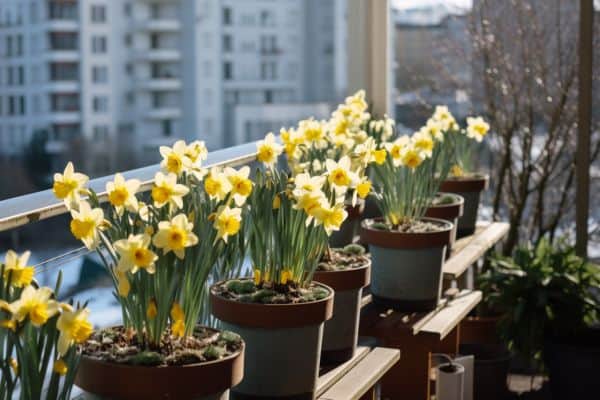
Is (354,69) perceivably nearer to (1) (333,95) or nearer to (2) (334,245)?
(2) (334,245)

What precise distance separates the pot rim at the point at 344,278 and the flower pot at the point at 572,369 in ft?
5.32

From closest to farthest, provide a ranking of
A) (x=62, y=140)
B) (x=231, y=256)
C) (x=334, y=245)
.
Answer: (x=231, y=256)
(x=334, y=245)
(x=62, y=140)

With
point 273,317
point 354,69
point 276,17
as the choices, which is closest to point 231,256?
point 273,317

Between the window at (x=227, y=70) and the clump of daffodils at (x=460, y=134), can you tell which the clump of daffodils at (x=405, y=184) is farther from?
the window at (x=227, y=70)

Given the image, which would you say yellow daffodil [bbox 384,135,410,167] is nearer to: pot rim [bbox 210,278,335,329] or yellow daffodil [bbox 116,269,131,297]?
pot rim [bbox 210,278,335,329]

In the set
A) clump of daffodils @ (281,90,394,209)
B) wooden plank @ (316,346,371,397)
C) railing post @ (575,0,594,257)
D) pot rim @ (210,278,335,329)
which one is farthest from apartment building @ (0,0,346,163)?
pot rim @ (210,278,335,329)

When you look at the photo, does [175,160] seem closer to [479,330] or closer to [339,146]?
[339,146]

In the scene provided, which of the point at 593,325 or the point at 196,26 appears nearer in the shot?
the point at 593,325

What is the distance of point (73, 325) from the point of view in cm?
125

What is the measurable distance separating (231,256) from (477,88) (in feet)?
12.0

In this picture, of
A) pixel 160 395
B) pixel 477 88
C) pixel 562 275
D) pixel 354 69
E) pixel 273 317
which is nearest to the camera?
pixel 160 395

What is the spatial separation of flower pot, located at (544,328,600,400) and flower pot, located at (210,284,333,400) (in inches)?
77.1

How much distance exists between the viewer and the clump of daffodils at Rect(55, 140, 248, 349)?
144cm

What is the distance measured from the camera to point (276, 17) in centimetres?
6059
